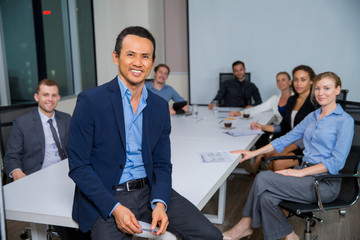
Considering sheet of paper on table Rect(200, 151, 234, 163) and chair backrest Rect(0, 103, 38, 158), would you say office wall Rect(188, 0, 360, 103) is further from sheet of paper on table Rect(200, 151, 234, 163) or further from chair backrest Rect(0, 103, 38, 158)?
chair backrest Rect(0, 103, 38, 158)

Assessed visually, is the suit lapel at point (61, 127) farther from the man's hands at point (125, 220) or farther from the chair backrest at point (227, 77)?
the chair backrest at point (227, 77)

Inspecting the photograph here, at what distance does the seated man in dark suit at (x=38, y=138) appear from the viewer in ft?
7.86

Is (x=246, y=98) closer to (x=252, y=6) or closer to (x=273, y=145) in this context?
(x=252, y=6)

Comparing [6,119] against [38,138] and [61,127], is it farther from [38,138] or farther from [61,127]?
[61,127]

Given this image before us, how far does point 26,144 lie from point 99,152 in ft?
4.13

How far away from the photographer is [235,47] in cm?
594

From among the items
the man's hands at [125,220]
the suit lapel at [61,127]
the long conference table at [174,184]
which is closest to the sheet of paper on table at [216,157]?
the long conference table at [174,184]

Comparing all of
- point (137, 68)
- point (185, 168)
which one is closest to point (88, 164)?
point (137, 68)

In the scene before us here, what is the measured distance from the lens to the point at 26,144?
8.00 ft

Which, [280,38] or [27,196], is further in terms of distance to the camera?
[280,38]

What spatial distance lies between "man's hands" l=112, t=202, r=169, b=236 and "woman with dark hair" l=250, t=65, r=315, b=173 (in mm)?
1703

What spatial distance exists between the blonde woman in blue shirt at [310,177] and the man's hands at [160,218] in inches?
Result: 36.4

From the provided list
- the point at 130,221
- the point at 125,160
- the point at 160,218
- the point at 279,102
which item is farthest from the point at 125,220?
the point at 279,102

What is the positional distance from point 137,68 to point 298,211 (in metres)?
1.25
